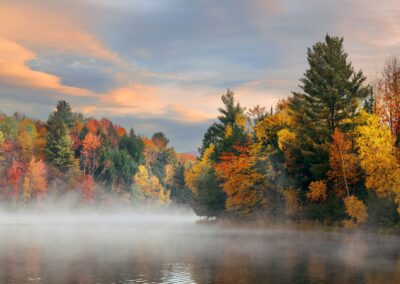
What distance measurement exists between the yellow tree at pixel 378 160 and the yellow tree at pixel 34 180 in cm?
8992

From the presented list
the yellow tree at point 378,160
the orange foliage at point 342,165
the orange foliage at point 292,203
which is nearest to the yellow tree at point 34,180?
the orange foliage at point 292,203

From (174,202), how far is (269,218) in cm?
10019

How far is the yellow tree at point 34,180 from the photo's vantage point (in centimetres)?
13038

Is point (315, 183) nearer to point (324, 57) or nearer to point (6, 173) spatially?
point (324, 57)

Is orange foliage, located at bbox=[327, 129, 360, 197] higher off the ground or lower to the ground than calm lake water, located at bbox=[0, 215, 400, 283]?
higher

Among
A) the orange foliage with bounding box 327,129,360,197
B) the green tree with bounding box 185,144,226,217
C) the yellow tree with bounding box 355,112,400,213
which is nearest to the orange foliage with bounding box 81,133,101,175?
the green tree with bounding box 185,144,226,217

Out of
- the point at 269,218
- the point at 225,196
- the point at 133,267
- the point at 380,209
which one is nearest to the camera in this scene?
the point at 133,267

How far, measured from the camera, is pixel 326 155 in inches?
2633

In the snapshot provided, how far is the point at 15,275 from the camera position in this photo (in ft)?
93.5

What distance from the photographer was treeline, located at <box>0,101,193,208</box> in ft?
434

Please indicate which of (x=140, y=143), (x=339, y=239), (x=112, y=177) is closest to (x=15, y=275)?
(x=339, y=239)

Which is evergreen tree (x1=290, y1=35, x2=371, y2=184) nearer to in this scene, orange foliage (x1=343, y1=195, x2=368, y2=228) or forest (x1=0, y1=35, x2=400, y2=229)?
forest (x1=0, y1=35, x2=400, y2=229)

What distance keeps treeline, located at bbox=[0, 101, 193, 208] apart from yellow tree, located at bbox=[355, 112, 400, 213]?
90782 millimetres

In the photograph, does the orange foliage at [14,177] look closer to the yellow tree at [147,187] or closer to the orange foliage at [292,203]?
the yellow tree at [147,187]
